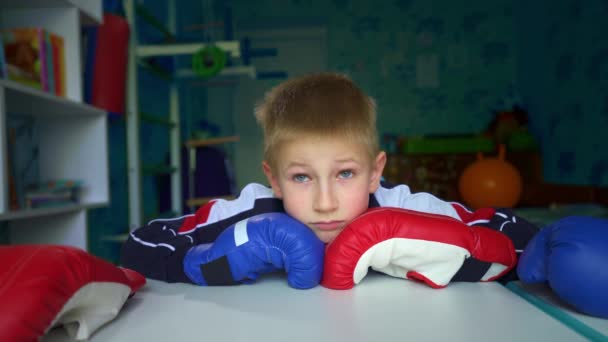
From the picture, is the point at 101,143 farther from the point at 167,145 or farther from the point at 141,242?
the point at 167,145

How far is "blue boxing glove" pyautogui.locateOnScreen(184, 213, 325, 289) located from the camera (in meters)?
0.63

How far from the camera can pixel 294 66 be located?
14.4ft

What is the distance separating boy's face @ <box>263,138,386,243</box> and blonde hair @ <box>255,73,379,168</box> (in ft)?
0.07

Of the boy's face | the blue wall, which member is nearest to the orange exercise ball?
the blue wall

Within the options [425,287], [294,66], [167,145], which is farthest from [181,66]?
[425,287]

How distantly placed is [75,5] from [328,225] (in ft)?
4.22

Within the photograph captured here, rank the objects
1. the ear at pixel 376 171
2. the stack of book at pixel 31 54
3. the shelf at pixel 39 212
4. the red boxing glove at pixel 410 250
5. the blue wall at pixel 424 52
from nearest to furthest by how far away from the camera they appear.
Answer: the red boxing glove at pixel 410 250, the ear at pixel 376 171, the shelf at pixel 39 212, the stack of book at pixel 31 54, the blue wall at pixel 424 52

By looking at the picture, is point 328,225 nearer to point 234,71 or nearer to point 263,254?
point 263,254

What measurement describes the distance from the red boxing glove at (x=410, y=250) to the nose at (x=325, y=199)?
8cm

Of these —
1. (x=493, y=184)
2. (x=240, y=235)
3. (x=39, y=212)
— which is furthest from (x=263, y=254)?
(x=493, y=184)

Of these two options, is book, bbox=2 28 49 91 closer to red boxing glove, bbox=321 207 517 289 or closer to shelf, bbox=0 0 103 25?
shelf, bbox=0 0 103 25

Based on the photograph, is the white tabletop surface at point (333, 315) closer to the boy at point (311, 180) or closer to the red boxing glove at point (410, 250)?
the red boxing glove at point (410, 250)

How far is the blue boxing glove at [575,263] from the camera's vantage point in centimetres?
49

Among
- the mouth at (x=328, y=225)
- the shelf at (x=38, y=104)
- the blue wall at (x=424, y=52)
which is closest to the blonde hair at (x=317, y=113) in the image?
the mouth at (x=328, y=225)
